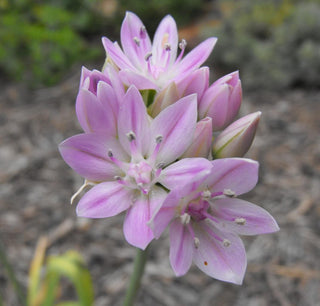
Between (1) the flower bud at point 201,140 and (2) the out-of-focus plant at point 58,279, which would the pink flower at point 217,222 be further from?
(2) the out-of-focus plant at point 58,279

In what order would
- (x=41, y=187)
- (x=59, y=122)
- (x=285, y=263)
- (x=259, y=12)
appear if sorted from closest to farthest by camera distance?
(x=285, y=263) < (x=41, y=187) < (x=59, y=122) < (x=259, y=12)

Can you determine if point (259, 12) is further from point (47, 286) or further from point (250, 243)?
point (47, 286)

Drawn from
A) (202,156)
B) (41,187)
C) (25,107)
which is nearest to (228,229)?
(202,156)

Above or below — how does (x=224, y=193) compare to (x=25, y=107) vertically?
above

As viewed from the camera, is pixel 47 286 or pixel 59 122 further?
pixel 59 122

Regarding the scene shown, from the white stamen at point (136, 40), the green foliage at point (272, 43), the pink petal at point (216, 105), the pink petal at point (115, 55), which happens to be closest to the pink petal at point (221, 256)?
the pink petal at point (216, 105)

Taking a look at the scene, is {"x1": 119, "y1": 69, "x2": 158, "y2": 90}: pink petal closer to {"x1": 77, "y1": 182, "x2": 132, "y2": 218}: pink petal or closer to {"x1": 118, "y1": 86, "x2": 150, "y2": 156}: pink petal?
{"x1": 118, "y1": 86, "x2": 150, "y2": 156}: pink petal

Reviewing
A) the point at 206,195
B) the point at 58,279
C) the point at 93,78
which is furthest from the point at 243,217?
the point at 58,279

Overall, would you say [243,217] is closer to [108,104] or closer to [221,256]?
[221,256]
